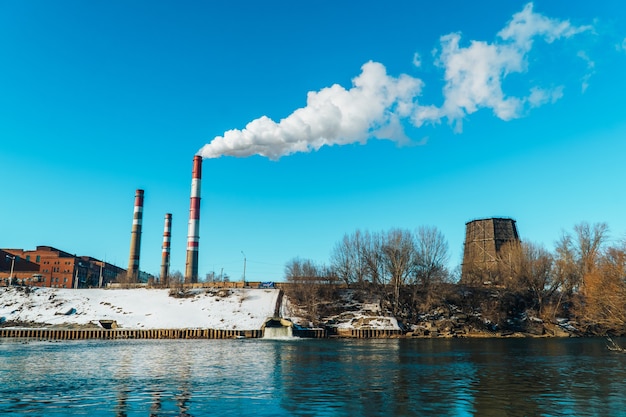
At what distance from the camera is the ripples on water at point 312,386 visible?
16484 millimetres

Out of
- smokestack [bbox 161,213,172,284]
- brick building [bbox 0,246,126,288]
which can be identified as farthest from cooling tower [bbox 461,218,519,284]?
brick building [bbox 0,246,126,288]

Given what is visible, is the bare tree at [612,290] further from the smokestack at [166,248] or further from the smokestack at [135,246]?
the smokestack at [135,246]

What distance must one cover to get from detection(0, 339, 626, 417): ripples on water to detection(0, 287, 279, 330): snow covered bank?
37.5m

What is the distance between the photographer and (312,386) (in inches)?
859

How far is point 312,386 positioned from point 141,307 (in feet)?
208

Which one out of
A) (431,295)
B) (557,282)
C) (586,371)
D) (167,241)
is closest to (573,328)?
(557,282)

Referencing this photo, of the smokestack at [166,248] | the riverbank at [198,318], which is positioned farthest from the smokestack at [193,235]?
the riverbank at [198,318]

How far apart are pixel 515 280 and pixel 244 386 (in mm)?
72336

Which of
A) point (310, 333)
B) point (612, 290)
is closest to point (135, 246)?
point (310, 333)

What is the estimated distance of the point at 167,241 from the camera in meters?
118

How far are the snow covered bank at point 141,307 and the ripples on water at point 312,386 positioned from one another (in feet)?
123

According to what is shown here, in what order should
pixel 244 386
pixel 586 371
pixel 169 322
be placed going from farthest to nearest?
1. pixel 169 322
2. pixel 586 371
3. pixel 244 386

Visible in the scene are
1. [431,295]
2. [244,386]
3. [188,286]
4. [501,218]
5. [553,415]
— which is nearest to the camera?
[553,415]

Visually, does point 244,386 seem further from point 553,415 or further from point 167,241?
point 167,241
